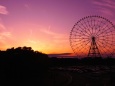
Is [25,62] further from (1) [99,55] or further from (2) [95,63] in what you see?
(2) [95,63]

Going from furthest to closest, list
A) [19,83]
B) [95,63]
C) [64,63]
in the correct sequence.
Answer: [64,63], [95,63], [19,83]

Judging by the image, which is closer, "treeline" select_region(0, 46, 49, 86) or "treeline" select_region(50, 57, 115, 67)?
"treeline" select_region(0, 46, 49, 86)

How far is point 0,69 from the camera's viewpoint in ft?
90.3

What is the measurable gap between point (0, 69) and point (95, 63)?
60307 mm

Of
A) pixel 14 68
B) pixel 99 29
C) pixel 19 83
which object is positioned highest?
pixel 99 29

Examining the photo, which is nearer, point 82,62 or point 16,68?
point 16,68

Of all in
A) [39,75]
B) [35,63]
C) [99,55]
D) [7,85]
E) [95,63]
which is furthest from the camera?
[95,63]

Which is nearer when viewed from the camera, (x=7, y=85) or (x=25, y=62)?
(x=7, y=85)

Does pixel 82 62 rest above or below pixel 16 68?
below

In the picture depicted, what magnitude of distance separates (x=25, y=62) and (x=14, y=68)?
2.51 meters

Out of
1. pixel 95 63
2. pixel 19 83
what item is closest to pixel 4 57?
pixel 19 83

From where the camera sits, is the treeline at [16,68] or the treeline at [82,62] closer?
the treeline at [16,68]

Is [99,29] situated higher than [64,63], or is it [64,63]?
[99,29]

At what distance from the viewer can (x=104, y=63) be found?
85188 mm
